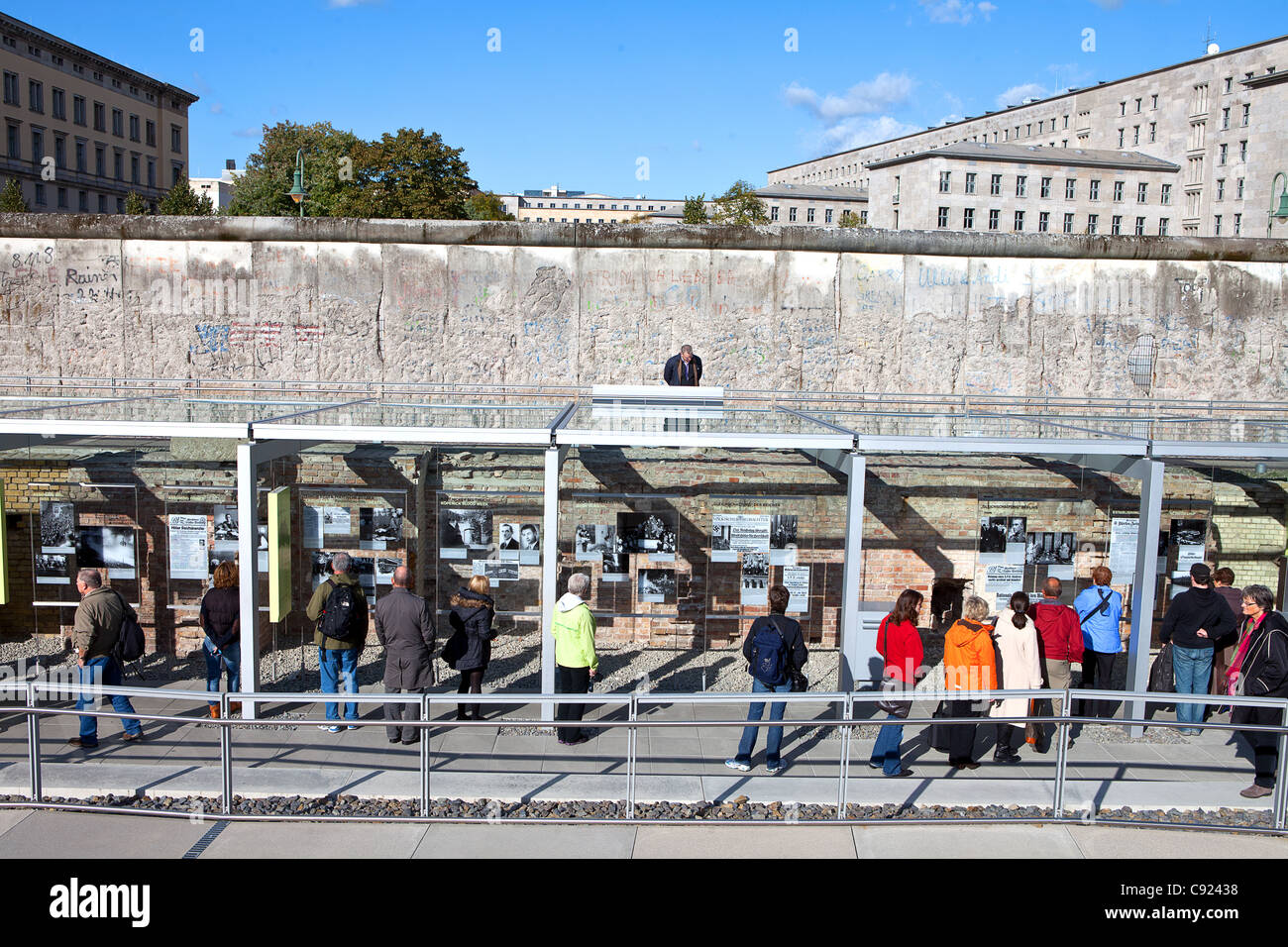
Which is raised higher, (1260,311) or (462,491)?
(1260,311)

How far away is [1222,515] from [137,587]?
36.3ft

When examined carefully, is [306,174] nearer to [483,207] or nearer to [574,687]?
[483,207]

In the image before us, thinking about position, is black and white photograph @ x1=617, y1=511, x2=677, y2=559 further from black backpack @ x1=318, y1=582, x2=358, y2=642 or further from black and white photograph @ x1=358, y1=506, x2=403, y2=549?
black backpack @ x1=318, y1=582, x2=358, y2=642

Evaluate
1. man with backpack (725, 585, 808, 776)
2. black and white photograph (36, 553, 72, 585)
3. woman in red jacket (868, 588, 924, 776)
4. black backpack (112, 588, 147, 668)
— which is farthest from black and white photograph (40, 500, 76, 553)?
woman in red jacket (868, 588, 924, 776)

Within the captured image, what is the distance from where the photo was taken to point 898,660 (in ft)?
24.2

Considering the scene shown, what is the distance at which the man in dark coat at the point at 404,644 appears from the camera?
304 inches

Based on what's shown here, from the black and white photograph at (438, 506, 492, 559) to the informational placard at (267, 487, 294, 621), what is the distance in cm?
170

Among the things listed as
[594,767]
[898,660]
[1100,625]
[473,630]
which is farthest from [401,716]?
[1100,625]

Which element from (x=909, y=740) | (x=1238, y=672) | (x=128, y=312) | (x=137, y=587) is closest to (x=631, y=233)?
(x=128, y=312)

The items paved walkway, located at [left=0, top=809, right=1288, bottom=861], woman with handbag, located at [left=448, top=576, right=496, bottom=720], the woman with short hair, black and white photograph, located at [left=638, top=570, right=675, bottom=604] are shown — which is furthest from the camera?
black and white photograph, located at [left=638, top=570, right=675, bottom=604]

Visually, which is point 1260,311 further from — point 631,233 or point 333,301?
point 333,301

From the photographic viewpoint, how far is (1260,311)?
51.5 ft

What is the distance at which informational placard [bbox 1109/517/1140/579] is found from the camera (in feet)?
33.6

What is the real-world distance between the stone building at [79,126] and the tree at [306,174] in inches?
332
